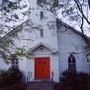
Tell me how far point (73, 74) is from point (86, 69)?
7.55 feet

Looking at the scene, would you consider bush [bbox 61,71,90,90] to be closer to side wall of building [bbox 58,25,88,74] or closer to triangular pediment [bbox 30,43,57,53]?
side wall of building [bbox 58,25,88,74]

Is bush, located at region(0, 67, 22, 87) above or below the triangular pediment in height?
below

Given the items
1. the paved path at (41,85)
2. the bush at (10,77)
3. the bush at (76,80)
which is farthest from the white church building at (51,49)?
the paved path at (41,85)

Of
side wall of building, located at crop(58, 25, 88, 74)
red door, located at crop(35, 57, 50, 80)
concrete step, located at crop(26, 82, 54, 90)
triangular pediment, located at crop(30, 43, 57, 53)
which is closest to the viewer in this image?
concrete step, located at crop(26, 82, 54, 90)

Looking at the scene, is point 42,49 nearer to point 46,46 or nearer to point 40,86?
point 46,46

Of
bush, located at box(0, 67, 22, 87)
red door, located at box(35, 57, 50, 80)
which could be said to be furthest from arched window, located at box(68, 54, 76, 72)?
bush, located at box(0, 67, 22, 87)

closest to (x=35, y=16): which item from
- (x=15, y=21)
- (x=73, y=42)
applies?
(x=73, y=42)

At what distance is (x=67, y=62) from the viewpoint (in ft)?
92.6

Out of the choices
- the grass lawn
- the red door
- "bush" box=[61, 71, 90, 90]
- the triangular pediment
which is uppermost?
the triangular pediment

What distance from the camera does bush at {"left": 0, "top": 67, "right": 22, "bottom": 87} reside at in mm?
27250

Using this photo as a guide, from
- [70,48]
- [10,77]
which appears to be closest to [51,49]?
[70,48]

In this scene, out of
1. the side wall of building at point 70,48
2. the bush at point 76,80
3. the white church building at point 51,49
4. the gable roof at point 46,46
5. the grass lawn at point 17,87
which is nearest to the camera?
the grass lawn at point 17,87

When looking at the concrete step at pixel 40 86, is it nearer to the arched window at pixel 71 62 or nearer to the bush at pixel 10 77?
the bush at pixel 10 77

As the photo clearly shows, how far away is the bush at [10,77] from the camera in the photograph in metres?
27.2
